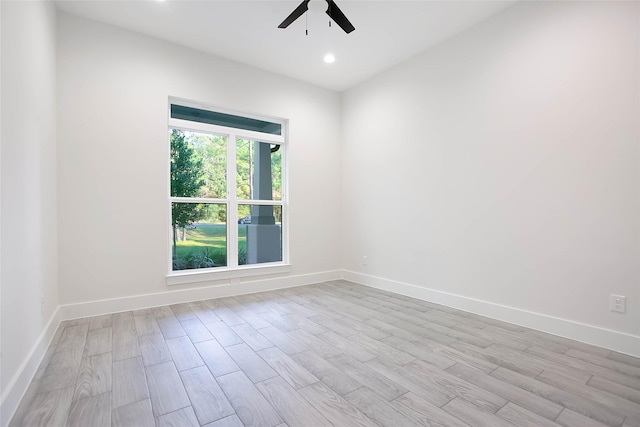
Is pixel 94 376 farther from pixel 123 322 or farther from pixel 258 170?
pixel 258 170

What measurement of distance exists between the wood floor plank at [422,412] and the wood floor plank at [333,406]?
210 millimetres

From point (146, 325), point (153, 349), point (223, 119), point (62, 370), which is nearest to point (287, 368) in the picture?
point (153, 349)

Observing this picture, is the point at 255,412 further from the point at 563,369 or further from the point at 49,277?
the point at 49,277

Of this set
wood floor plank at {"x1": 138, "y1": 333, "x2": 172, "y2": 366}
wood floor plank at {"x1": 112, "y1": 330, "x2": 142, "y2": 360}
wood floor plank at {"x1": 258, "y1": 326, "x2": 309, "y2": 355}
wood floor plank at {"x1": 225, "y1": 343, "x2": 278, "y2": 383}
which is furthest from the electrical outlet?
wood floor plank at {"x1": 112, "y1": 330, "x2": 142, "y2": 360}

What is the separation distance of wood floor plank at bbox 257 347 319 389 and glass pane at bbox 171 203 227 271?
75.0 inches

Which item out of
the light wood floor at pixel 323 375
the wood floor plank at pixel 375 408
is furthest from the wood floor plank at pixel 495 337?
the wood floor plank at pixel 375 408

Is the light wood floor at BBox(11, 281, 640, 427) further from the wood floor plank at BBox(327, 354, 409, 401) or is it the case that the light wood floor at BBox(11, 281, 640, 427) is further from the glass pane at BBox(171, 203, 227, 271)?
the glass pane at BBox(171, 203, 227, 271)

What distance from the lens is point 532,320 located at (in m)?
2.73

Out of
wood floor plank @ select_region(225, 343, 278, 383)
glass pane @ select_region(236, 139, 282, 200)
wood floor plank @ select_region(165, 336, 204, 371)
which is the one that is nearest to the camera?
wood floor plank @ select_region(225, 343, 278, 383)

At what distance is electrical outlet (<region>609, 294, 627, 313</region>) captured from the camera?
2271mm

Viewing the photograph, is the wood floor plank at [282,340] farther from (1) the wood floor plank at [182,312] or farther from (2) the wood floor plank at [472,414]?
(2) the wood floor plank at [472,414]

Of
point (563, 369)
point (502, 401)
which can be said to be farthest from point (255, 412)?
point (563, 369)

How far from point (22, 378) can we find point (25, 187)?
1.12 meters

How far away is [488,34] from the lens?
3.07m
